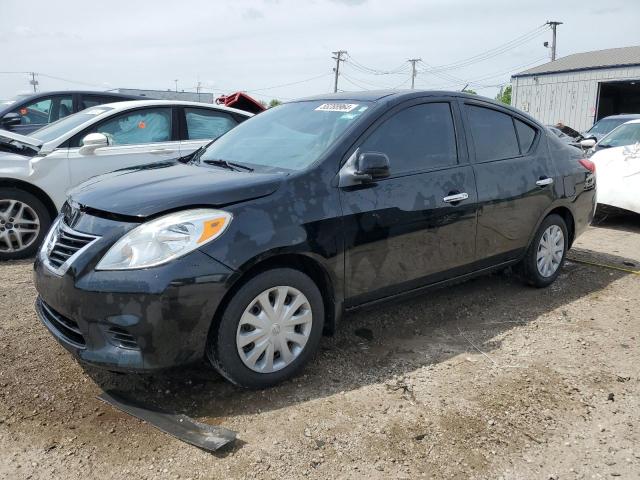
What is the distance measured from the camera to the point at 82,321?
281cm

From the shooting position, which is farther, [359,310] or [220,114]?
[220,114]

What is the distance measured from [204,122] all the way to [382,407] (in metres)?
4.69

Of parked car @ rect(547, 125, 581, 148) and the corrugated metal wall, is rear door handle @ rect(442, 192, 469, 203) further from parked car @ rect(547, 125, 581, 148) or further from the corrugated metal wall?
the corrugated metal wall

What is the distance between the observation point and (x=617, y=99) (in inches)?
1310

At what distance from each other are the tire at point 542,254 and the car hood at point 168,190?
262 cm


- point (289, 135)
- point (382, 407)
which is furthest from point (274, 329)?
point (289, 135)

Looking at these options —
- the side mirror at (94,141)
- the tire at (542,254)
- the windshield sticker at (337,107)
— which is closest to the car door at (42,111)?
the side mirror at (94,141)

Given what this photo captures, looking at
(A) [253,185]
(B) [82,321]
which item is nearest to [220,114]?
(A) [253,185]

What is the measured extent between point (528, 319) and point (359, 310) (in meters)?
1.57

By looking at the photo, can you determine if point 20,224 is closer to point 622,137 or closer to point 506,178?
point 506,178

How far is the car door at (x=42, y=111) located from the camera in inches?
329

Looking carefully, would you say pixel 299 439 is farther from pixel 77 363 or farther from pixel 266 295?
pixel 77 363

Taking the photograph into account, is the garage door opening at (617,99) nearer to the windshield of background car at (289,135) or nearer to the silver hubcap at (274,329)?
the windshield of background car at (289,135)

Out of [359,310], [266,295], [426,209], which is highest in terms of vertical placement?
[426,209]
